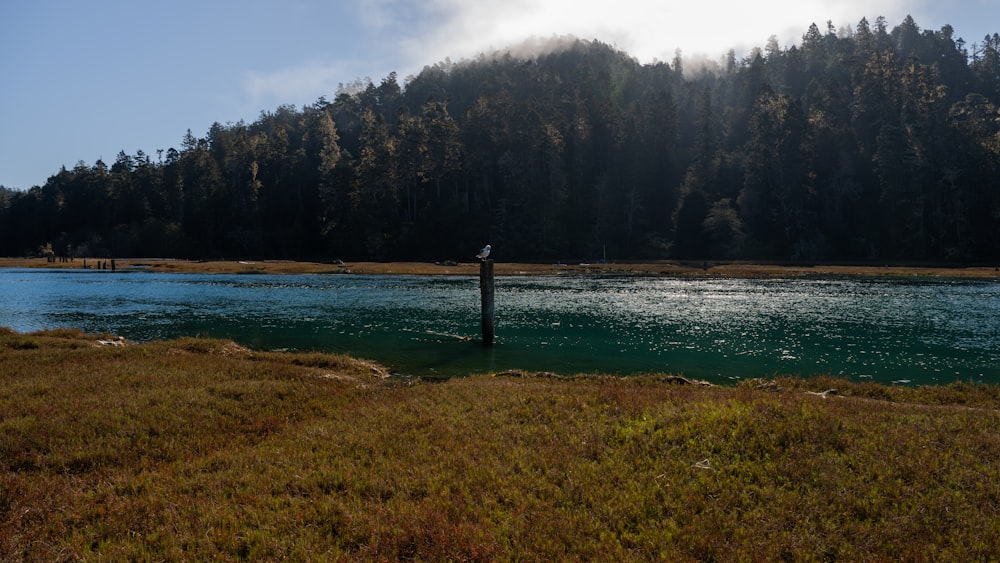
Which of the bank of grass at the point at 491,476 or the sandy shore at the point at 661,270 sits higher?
the sandy shore at the point at 661,270

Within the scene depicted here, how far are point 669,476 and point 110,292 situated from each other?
84.4 metres

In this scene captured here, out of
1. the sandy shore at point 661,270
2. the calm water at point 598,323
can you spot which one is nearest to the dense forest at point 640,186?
the sandy shore at point 661,270

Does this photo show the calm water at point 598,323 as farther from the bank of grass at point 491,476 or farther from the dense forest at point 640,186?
the dense forest at point 640,186

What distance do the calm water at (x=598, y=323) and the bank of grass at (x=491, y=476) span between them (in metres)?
12.3

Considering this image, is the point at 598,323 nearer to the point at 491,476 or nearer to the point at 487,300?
the point at 487,300

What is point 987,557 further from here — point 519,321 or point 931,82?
point 931,82

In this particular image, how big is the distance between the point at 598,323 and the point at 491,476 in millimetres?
35422

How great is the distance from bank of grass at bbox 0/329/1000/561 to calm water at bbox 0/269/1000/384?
12295mm

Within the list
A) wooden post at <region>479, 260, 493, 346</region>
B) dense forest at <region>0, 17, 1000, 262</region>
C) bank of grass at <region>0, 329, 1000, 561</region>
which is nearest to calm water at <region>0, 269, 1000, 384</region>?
wooden post at <region>479, 260, 493, 346</region>

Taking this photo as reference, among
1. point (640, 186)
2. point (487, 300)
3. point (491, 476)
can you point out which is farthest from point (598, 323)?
point (640, 186)

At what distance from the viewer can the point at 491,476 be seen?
11.1m

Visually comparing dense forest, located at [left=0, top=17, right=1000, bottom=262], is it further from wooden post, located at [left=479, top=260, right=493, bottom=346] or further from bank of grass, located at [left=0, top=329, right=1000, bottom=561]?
bank of grass, located at [left=0, top=329, right=1000, bottom=561]

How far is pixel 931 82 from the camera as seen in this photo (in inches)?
5463

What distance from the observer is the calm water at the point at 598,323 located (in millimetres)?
30750
